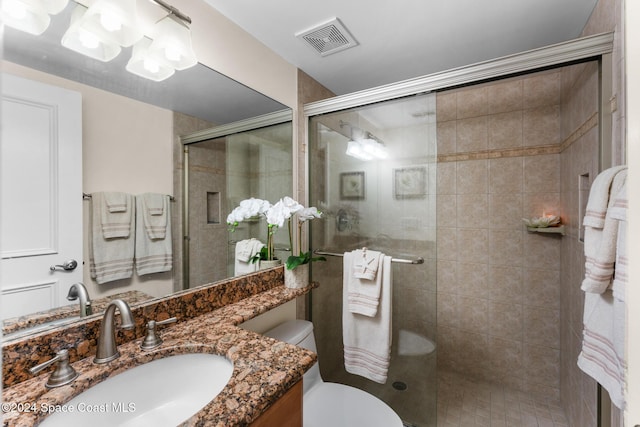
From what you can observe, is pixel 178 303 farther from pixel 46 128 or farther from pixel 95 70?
pixel 95 70

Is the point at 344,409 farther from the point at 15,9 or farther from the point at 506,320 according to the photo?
the point at 15,9

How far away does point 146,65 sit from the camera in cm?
112

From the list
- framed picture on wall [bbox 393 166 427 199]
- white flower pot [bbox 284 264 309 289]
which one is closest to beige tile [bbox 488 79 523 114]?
framed picture on wall [bbox 393 166 427 199]

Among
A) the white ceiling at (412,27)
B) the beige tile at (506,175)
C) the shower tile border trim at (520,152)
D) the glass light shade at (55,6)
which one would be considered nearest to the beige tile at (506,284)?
the beige tile at (506,175)

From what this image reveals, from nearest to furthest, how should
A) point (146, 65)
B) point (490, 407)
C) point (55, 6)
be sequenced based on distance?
point (55, 6) < point (146, 65) < point (490, 407)

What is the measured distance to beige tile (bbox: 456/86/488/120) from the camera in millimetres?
2309

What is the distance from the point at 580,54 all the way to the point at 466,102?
1.13 metres

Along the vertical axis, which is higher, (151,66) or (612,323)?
(151,66)

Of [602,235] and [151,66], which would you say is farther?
[151,66]

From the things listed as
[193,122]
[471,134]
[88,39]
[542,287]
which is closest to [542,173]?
[471,134]

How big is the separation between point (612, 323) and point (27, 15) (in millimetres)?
2087

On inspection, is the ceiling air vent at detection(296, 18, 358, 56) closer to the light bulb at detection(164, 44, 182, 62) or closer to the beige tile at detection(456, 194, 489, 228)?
the light bulb at detection(164, 44, 182, 62)

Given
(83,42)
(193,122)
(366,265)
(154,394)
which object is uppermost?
(83,42)

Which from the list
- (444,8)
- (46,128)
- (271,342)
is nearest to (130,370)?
(271,342)
